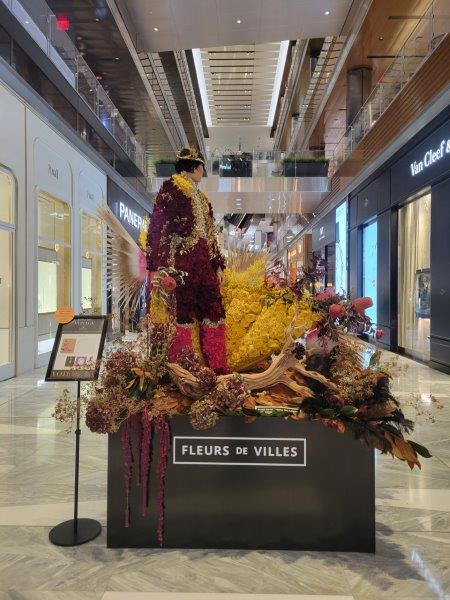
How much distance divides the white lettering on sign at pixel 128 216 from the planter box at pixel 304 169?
5176 mm

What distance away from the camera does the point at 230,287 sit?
315 centimetres

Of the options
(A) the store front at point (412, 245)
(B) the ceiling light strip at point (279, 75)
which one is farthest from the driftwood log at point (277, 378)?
(B) the ceiling light strip at point (279, 75)

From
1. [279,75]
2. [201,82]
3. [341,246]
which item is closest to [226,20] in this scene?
[341,246]

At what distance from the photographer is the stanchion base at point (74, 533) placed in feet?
7.78

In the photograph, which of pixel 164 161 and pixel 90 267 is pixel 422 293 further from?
pixel 164 161

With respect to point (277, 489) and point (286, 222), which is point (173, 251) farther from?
point (286, 222)

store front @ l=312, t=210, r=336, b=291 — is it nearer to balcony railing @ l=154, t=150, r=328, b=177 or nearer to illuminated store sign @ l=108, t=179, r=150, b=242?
balcony railing @ l=154, t=150, r=328, b=177

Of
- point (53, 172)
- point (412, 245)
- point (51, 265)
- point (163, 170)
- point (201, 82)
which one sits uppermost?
point (201, 82)

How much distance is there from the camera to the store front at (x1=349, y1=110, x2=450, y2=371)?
7594 millimetres

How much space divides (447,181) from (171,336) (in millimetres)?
6303

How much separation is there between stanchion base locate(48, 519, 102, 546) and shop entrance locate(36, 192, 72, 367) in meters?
5.86

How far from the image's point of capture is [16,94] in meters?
7.06

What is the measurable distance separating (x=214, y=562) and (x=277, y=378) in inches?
34.9

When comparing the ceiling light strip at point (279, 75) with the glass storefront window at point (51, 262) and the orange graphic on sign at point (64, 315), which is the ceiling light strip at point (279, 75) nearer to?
the glass storefront window at point (51, 262)
